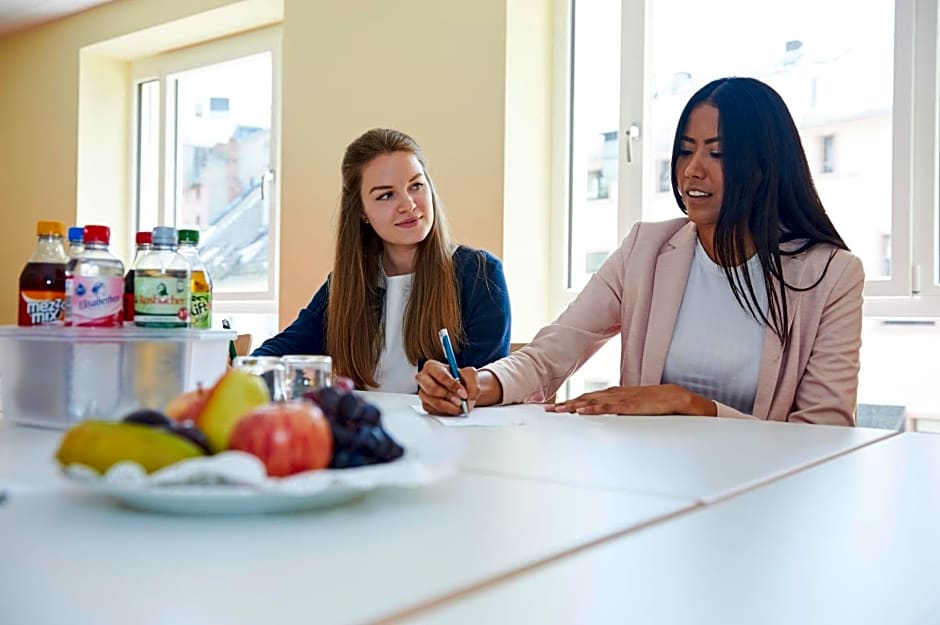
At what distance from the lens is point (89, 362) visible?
3.01 feet

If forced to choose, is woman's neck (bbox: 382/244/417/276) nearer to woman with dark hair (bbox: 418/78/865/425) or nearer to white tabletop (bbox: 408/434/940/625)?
woman with dark hair (bbox: 418/78/865/425)

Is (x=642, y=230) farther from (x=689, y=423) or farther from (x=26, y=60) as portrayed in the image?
(x=26, y=60)

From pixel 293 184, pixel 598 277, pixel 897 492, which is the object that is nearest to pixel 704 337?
pixel 598 277

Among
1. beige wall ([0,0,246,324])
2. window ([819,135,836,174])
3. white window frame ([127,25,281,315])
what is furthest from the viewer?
beige wall ([0,0,246,324])

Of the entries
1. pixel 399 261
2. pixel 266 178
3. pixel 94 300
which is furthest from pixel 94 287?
pixel 266 178

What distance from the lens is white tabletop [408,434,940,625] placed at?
0.44 meters

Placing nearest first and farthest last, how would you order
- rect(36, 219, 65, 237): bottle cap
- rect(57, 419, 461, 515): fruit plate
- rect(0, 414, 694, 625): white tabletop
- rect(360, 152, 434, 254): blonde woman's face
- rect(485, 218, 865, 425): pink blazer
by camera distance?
1. rect(0, 414, 694, 625): white tabletop
2. rect(57, 419, 461, 515): fruit plate
3. rect(36, 219, 65, 237): bottle cap
4. rect(485, 218, 865, 425): pink blazer
5. rect(360, 152, 434, 254): blonde woman's face

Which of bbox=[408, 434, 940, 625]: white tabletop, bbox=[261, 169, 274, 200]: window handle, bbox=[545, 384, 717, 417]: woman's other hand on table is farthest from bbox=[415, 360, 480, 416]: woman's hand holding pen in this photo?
bbox=[261, 169, 274, 200]: window handle

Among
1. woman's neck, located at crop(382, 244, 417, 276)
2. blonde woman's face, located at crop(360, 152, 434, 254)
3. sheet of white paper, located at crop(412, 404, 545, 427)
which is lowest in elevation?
sheet of white paper, located at crop(412, 404, 545, 427)

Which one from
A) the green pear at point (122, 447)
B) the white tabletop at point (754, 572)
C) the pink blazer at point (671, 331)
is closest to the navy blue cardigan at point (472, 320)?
the pink blazer at point (671, 331)

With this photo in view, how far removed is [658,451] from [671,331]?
811 millimetres

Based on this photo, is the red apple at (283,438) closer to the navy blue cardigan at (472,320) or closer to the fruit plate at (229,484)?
the fruit plate at (229,484)

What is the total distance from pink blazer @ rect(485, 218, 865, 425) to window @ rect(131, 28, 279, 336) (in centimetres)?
253

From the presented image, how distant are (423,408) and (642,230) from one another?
30.3 inches
